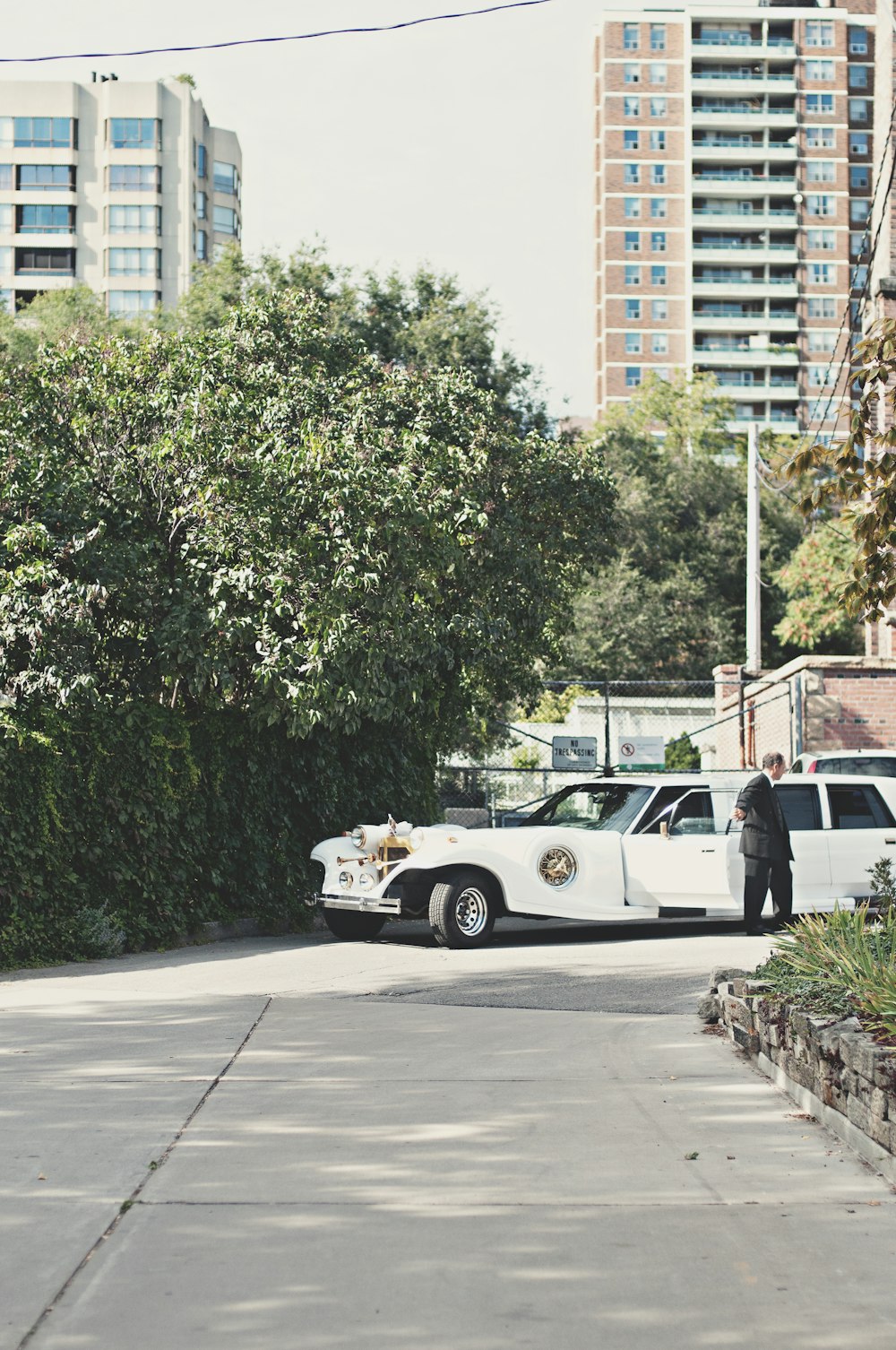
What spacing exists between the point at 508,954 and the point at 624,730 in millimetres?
30940

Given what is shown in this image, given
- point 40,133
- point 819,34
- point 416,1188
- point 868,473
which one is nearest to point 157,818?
point 868,473

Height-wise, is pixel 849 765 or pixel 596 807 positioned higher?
pixel 849 765

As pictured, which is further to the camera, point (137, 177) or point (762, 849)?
point (137, 177)

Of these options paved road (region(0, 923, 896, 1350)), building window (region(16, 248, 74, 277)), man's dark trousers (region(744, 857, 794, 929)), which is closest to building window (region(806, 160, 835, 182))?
building window (region(16, 248, 74, 277))

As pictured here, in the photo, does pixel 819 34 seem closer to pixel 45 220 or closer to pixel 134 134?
pixel 134 134

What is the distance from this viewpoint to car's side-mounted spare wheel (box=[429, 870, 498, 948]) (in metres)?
13.7

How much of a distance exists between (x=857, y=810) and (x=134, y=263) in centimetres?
7510

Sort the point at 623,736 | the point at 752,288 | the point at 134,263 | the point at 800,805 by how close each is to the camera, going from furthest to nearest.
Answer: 1. the point at 752,288
2. the point at 134,263
3. the point at 623,736
4. the point at 800,805

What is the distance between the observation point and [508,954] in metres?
13.5

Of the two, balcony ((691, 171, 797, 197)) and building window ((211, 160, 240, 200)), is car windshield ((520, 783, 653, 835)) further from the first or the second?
balcony ((691, 171, 797, 197))

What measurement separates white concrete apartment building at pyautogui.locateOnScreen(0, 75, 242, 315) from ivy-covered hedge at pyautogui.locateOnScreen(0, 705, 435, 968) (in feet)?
231

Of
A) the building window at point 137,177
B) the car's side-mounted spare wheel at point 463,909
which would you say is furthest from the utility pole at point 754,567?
the building window at point 137,177

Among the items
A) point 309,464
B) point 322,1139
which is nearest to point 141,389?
point 309,464

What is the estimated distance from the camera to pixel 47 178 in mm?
83125
